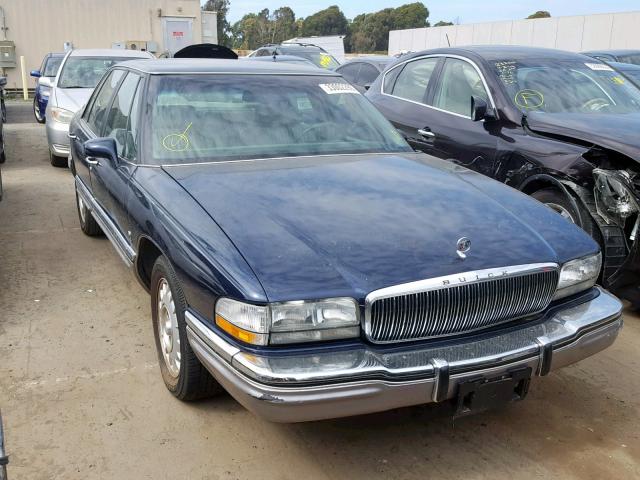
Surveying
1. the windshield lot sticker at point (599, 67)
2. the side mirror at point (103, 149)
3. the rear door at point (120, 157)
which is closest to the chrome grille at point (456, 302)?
the rear door at point (120, 157)

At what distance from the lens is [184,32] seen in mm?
24328

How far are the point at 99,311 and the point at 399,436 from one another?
7.65 feet

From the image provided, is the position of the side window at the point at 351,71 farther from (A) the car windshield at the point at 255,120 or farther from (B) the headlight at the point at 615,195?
(B) the headlight at the point at 615,195

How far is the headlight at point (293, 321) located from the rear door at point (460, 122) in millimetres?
3053

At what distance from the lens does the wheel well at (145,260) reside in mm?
3445

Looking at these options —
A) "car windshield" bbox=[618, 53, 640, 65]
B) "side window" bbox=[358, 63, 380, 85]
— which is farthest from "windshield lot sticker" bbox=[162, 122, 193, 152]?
"car windshield" bbox=[618, 53, 640, 65]

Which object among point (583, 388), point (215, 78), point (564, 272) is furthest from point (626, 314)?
point (215, 78)

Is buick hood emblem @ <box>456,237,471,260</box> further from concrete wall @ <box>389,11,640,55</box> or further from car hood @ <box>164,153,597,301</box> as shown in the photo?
concrete wall @ <box>389,11,640,55</box>

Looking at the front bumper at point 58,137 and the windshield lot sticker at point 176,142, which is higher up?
the windshield lot sticker at point 176,142

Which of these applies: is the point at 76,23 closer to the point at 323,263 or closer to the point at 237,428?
the point at 237,428

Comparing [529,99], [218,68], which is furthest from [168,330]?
[529,99]

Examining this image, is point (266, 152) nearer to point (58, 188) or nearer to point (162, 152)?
point (162, 152)

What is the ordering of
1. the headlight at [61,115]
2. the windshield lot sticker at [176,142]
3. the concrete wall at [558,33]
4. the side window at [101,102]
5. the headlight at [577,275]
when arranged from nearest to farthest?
the headlight at [577,275] < the windshield lot sticker at [176,142] < the side window at [101,102] < the headlight at [61,115] < the concrete wall at [558,33]

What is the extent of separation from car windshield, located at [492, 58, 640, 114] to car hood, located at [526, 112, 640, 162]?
7.8 inches
